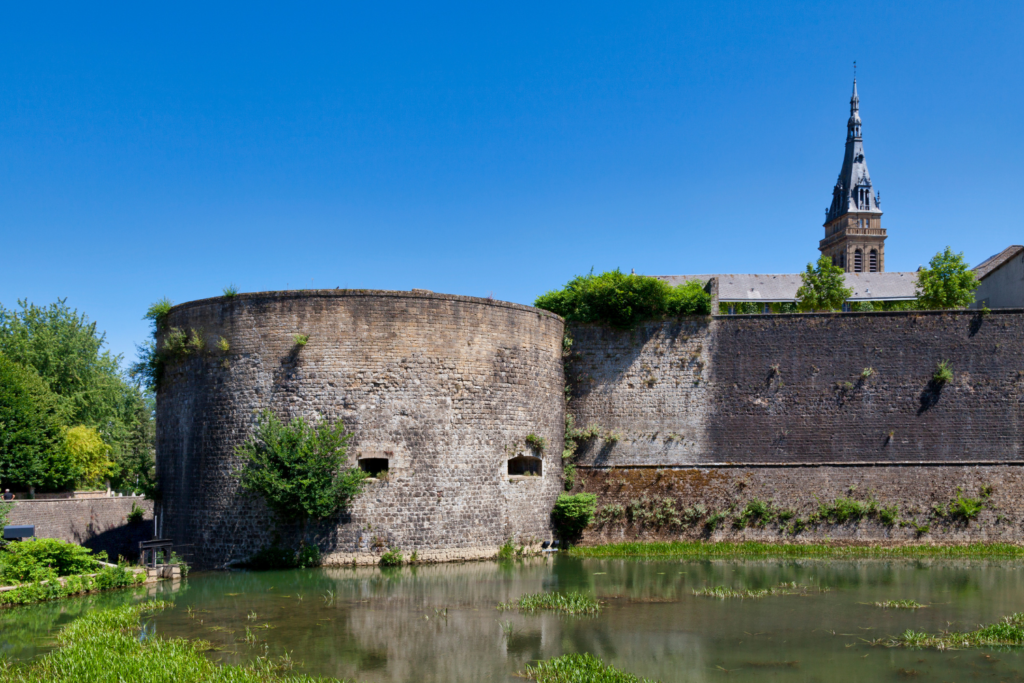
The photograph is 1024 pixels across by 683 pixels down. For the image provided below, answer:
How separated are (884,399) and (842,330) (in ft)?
7.80

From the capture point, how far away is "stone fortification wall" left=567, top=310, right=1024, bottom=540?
24.0 meters

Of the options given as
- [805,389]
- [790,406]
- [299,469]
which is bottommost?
[299,469]

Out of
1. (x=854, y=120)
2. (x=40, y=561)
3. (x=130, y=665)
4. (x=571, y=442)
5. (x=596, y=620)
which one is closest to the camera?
(x=130, y=665)

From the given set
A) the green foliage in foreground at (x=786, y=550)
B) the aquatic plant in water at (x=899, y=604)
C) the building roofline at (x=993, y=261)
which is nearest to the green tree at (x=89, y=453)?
the green foliage in foreground at (x=786, y=550)

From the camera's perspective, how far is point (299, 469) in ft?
64.0

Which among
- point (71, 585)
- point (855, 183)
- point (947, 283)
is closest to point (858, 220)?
point (855, 183)

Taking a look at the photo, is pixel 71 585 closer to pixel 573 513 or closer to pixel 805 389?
pixel 573 513

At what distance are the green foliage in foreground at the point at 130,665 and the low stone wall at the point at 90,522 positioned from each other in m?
13.2

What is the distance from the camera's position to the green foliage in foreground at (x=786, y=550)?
2206 cm

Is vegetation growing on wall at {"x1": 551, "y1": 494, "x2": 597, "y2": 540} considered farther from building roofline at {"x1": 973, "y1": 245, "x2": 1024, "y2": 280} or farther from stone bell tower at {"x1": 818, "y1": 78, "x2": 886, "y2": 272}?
stone bell tower at {"x1": 818, "y1": 78, "x2": 886, "y2": 272}

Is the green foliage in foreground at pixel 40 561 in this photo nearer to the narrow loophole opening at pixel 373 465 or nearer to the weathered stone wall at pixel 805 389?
the narrow loophole opening at pixel 373 465

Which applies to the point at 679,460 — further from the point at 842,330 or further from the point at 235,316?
the point at 235,316

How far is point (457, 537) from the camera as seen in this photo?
2091 cm

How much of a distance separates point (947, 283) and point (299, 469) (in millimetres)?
29084
